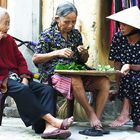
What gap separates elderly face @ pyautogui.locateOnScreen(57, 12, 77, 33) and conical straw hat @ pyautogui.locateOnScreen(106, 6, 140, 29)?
1.73 ft

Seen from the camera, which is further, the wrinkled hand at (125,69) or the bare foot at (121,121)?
the bare foot at (121,121)

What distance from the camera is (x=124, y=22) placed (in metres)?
5.36

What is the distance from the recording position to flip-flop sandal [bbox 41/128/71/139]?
473cm

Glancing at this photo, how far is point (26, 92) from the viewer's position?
15.9 feet

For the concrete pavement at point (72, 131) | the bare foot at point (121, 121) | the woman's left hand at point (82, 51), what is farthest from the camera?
the bare foot at point (121, 121)

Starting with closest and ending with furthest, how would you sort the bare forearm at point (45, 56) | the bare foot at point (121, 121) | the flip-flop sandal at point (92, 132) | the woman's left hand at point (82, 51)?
the flip-flop sandal at point (92, 132) < the bare forearm at point (45, 56) < the woman's left hand at point (82, 51) < the bare foot at point (121, 121)

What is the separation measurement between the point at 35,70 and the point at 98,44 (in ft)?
3.23

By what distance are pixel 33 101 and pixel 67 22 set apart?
3.45 feet

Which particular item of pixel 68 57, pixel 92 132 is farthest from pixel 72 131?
pixel 68 57

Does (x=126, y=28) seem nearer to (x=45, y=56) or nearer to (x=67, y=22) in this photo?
(x=67, y=22)

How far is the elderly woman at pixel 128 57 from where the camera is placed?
5391 mm

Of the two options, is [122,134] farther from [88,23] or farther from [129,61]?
[88,23]

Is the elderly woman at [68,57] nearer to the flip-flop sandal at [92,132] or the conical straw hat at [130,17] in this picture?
the flip-flop sandal at [92,132]

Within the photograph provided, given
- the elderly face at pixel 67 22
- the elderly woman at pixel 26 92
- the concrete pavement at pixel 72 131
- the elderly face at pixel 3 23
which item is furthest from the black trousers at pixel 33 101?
the elderly face at pixel 67 22
